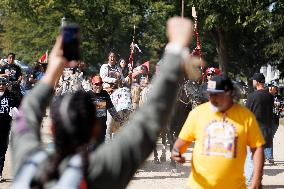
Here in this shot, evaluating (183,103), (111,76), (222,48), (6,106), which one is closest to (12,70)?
(111,76)

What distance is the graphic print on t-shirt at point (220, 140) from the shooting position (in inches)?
203

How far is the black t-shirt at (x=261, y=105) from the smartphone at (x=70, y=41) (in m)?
8.92

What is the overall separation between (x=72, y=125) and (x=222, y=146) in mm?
2947

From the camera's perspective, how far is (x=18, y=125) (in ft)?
8.65

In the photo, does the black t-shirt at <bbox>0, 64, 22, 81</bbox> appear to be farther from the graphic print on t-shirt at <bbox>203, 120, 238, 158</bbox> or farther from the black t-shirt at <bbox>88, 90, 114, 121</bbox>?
the graphic print on t-shirt at <bbox>203, 120, 238, 158</bbox>

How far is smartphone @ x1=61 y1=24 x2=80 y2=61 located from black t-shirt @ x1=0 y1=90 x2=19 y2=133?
325 inches

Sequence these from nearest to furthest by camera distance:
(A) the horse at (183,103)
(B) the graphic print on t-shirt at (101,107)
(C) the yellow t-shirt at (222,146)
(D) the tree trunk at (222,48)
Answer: (C) the yellow t-shirt at (222,146) → (B) the graphic print on t-shirt at (101,107) → (A) the horse at (183,103) → (D) the tree trunk at (222,48)

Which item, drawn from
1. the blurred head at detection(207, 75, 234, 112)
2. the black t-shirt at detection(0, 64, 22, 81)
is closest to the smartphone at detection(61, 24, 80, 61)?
the blurred head at detection(207, 75, 234, 112)

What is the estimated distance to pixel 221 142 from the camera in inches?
203

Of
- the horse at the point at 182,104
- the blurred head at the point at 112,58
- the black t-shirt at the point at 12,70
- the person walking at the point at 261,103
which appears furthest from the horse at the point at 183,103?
the black t-shirt at the point at 12,70

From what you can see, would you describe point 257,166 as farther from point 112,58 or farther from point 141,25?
point 141,25

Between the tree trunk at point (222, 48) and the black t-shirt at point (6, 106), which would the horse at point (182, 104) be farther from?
the tree trunk at point (222, 48)

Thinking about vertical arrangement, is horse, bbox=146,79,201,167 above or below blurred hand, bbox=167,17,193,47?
below

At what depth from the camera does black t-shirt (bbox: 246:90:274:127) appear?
11.1 meters
